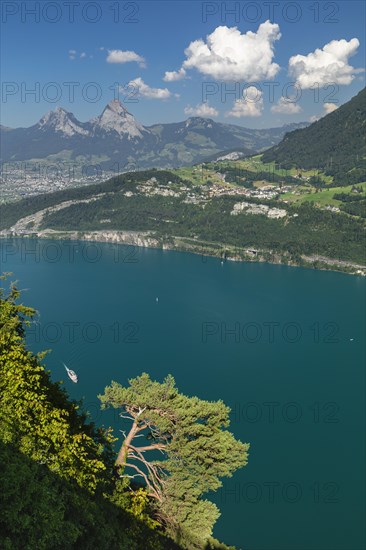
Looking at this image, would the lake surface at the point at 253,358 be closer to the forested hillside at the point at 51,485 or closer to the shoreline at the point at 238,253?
the shoreline at the point at 238,253

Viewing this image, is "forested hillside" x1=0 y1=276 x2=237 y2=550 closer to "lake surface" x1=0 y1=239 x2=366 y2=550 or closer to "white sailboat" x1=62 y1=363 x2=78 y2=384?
"lake surface" x1=0 y1=239 x2=366 y2=550

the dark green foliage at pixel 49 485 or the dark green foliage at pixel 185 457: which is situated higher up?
the dark green foliage at pixel 49 485

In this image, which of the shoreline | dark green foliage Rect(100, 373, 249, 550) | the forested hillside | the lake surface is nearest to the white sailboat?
the lake surface

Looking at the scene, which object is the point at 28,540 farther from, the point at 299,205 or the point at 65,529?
the point at 299,205

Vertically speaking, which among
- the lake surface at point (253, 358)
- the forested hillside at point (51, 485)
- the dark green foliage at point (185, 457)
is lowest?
the lake surface at point (253, 358)

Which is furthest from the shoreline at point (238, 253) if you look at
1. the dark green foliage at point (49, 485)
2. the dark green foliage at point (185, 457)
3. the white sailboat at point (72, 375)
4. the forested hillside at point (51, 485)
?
the dark green foliage at point (49, 485)

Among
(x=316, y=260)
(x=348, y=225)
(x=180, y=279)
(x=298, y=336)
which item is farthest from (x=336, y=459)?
(x=348, y=225)

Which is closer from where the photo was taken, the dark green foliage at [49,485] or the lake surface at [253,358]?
the dark green foliage at [49,485]

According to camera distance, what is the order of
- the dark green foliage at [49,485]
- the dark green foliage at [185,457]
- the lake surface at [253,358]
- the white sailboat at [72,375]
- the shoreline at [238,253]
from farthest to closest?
the shoreline at [238,253], the white sailboat at [72,375], the lake surface at [253,358], the dark green foliage at [185,457], the dark green foliage at [49,485]
